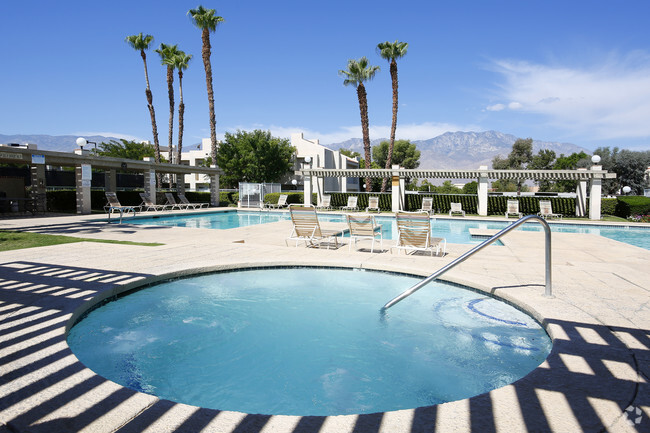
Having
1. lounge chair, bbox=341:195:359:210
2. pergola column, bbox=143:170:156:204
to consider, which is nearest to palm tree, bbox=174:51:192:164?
pergola column, bbox=143:170:156:204

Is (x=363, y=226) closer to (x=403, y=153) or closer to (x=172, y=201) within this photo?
(x=172, y=201)

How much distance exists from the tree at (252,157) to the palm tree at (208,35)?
10.4 metres

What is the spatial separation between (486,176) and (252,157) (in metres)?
25.0

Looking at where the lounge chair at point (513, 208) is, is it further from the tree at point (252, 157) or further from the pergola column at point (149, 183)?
the tree at point (252, 157)

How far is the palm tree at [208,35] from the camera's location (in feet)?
96.9

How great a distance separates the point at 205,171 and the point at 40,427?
26.6 metres

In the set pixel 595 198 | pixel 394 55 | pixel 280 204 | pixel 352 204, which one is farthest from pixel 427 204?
pixel 394 55

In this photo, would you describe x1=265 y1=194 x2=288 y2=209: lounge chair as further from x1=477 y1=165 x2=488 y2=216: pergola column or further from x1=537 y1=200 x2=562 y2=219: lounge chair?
x1=537 y1=200 x2=562 y2=219: lounge chair

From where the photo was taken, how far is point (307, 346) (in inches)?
155

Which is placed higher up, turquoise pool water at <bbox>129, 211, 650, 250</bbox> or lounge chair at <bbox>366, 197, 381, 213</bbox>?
lounge chair at <bbox>366, 197, 381, 213</bbox>

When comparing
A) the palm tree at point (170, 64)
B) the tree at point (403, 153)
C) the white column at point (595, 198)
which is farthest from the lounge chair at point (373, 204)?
the tree at point (403, 153)

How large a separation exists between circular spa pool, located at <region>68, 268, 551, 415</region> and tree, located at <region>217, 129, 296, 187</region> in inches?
1412

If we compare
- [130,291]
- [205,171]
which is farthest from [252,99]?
[130,291]

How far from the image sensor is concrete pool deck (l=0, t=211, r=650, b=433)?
2055 millimetres
